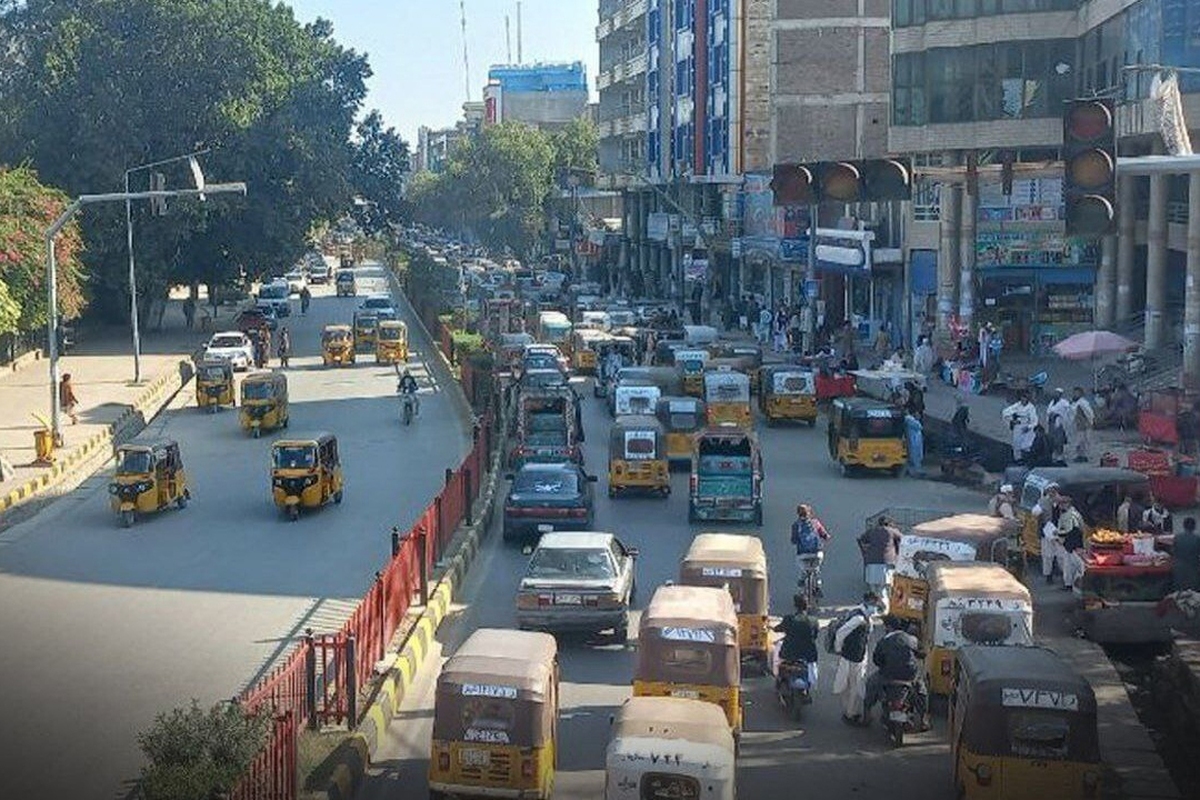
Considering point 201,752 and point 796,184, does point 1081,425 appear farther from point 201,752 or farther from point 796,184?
point 201,752

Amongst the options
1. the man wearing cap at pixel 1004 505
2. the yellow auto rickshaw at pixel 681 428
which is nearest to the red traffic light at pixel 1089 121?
the man wearing cap at pixel 1004 505

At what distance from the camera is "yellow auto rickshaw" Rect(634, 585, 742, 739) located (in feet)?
54.2

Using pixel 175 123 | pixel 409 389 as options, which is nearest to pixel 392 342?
pixel 175 123

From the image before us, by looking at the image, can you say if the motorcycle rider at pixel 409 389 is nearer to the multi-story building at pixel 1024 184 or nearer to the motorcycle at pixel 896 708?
the multi-story building at pixel 1024 184

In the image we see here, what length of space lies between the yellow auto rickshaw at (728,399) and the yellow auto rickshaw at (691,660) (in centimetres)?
2300

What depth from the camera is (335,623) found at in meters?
23.0

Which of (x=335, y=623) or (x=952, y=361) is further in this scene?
(x=952, y=361)

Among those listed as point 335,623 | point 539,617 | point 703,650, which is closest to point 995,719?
point 703,650

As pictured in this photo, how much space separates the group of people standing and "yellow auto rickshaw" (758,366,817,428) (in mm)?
8195

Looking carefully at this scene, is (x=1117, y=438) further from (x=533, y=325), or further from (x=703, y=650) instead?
(x=533, y=325)

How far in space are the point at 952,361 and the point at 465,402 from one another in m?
14.5

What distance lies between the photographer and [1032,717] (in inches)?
570

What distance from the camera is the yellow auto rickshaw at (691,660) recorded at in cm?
1653

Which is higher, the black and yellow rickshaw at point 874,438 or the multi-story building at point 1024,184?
the multi-story building at point 1024,184
